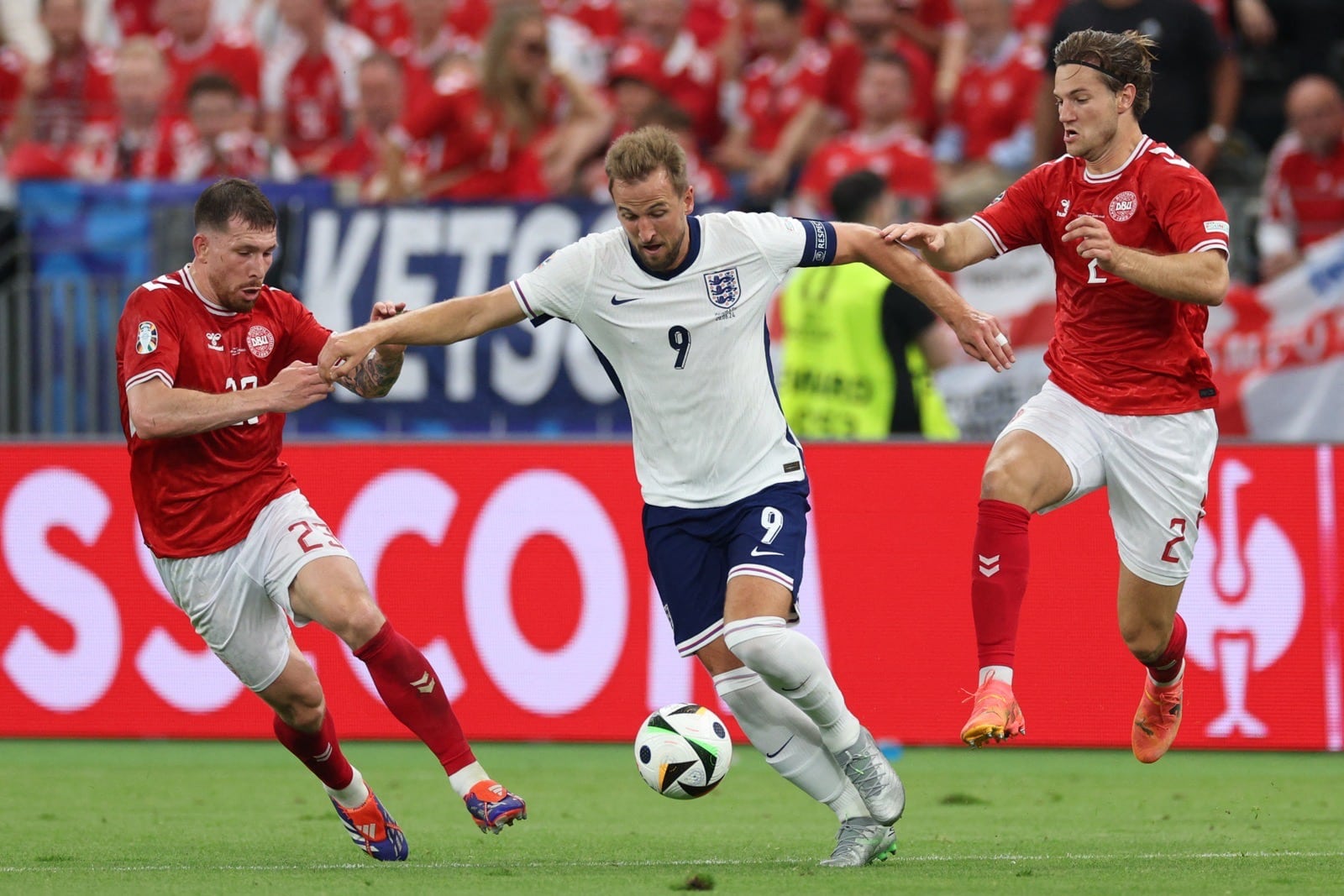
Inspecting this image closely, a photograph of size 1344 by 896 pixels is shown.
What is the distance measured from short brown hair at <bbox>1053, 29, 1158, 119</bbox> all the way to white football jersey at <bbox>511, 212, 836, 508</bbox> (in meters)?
1.36

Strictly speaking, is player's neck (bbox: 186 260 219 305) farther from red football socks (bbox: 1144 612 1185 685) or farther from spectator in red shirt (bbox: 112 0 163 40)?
spectator in red shirt (bbox: 112 0 163 40)

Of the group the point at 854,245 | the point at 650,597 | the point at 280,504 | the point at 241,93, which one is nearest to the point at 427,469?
the point at 650,597

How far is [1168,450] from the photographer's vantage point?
7.67 meters

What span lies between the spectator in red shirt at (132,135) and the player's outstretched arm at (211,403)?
759 centimetres

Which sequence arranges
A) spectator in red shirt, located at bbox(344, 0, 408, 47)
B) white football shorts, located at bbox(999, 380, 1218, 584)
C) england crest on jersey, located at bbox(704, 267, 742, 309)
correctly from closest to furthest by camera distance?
england crest on jersey, located at bbox(704, 267, 742, 309)
white football shorts, located at bbox(999, 380, 1218, 584)
spectator in red shirt, located at bbox(344, 0, 408, 47)

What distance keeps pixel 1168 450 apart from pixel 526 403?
5.75 meters

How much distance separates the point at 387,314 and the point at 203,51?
9776 millimetres

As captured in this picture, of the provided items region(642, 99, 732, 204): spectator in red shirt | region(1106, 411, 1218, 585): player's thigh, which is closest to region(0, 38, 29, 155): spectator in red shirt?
region(642, 99, 732, 204): spectator in red shirt

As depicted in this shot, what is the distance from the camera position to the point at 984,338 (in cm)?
721

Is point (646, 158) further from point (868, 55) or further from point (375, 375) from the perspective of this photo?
point (868, 55)

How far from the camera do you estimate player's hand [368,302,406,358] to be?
7254 millimetres

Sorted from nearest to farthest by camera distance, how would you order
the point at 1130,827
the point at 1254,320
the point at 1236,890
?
1. the point at 1236,890
2. the point at 1130,827
3. the point at 1254,320

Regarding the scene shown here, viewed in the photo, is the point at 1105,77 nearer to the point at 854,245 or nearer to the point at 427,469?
Result: the point at 854,245

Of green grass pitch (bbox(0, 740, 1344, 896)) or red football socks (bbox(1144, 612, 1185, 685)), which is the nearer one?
green grass pitch (bbox(0, 740, 1344, 896))
